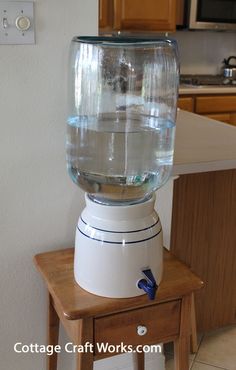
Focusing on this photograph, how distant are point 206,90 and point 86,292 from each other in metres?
2.49

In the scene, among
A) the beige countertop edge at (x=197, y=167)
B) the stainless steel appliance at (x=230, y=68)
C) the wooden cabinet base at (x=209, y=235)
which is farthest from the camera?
the stainless steel appliance at (x=230, y=68)

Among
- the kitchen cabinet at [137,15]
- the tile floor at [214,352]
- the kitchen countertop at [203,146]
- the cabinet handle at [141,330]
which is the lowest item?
the tile floor at [214,352]

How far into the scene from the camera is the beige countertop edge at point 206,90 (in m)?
3.21

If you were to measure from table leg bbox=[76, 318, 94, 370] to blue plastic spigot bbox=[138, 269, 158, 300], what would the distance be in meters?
0.14

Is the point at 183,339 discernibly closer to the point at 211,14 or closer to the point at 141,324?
the point at 141,324

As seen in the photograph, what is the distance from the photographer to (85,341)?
1053 millimetres

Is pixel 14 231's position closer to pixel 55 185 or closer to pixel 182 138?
pixel 55 185

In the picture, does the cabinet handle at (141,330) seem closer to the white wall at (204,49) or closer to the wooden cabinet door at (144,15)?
the wooden cabinet door at (144,15)

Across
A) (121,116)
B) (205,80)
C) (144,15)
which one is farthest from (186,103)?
(121,116)

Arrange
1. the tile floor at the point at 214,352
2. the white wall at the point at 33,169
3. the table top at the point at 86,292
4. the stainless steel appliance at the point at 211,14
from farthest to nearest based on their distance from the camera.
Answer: the stainless steel appliance at the point at 211,14
the tile floor at the point at 214,352
the white wall at the point at 33,169
the table top at the point at 86,292

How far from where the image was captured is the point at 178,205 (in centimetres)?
167

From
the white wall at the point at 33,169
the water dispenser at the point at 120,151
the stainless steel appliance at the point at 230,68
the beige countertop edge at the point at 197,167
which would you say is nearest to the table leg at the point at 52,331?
the white wall at the point at 33,169

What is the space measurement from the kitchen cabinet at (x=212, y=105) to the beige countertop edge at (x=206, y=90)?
28 mm

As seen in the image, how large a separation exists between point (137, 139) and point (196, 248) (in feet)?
2.59
